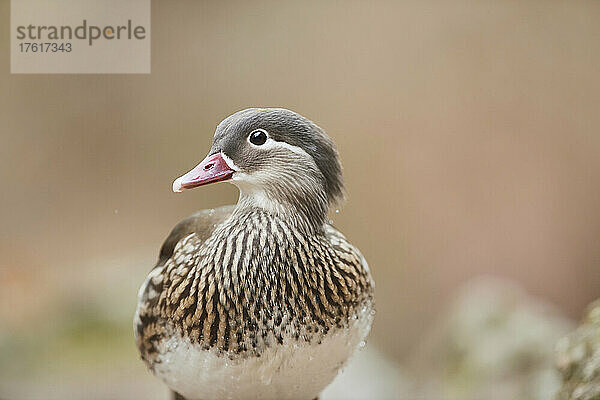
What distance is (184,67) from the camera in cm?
206

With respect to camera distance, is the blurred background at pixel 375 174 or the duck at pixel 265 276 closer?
the duck at pixel 265 276

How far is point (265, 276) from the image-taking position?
3.27 ft

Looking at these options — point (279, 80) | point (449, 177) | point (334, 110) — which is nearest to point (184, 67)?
point (279, 80)

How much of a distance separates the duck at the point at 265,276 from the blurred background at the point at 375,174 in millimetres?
784

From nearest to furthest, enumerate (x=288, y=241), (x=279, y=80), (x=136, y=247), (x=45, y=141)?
(x=288, y=241), (x=279, y=80), (x=45, y=141), (x=136, y=247)

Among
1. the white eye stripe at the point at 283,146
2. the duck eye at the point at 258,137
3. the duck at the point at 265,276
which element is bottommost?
the duck at the point at 265,276

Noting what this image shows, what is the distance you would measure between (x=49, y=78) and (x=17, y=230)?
0.50m

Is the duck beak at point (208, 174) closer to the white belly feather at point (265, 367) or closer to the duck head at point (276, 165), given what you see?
the duck head at point (276, 165)

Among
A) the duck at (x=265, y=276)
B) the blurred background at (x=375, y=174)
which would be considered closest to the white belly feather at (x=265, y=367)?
the duck at (x=265, y=276)

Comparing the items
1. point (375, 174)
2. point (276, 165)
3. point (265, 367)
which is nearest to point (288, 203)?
point (276, 165)

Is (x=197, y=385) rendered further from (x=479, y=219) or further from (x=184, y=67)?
(x=479, y=219)

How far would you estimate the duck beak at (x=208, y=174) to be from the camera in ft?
3.06

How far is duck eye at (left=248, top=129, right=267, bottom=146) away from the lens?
961mm

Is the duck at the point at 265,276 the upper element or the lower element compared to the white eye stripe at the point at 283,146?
lower
